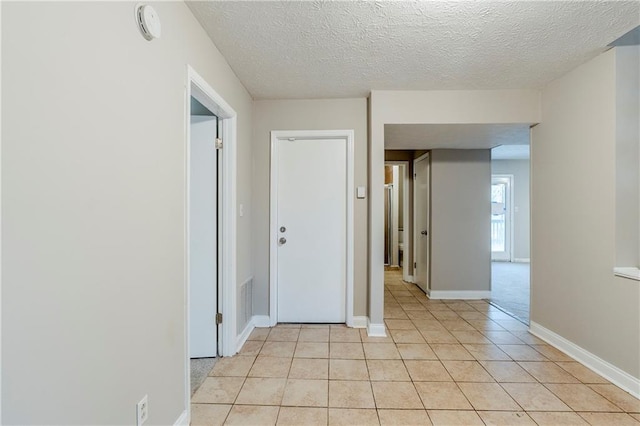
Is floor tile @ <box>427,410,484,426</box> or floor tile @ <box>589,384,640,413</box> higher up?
floor tile @ <box>427,410,484,426</box>

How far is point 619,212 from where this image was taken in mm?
1998

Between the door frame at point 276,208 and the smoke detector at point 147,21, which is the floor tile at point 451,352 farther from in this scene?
the smoke detector at point 147,21

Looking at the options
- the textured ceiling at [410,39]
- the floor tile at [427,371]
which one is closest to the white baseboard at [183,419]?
the floor tile at [427,371]

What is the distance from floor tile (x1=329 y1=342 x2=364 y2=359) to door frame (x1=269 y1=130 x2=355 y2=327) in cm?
40

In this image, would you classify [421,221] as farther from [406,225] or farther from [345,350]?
[345,350]

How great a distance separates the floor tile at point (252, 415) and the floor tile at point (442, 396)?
919mm

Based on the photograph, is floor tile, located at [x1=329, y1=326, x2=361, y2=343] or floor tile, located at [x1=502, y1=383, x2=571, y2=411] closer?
floor tile, located at [x1=502, y1=383, x2=571, y2=411]

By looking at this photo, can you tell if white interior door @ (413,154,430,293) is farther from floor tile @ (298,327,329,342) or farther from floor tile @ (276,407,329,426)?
floor tile @ (276,407,329,426)

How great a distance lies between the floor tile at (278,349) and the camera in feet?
7.74

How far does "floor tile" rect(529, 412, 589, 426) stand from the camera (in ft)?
5.20

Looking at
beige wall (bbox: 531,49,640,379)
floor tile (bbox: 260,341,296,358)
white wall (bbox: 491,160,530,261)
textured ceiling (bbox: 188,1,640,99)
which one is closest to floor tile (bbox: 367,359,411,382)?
floor tile (bbox: 260,341,296,358)

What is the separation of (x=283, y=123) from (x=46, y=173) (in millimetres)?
2346

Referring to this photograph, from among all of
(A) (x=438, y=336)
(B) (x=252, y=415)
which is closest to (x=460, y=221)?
(A) (x=438, y=336)

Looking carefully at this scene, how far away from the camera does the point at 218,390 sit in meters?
1.88
